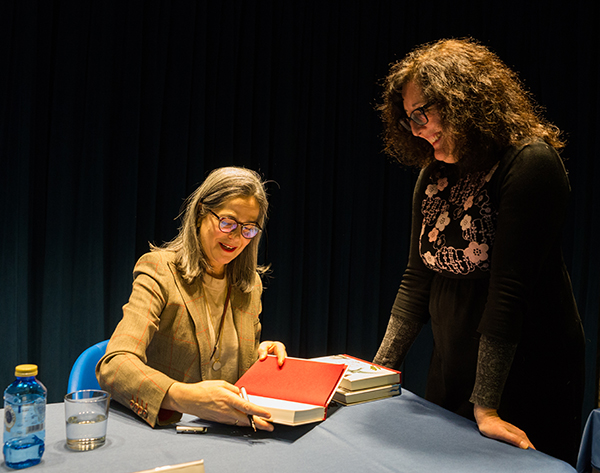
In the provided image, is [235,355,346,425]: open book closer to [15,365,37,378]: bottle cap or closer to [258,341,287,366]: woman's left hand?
[258,341,287,366]: woman's left hand

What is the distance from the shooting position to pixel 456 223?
1.47 m

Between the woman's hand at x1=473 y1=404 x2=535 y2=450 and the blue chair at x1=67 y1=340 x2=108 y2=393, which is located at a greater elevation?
the woman's hand at x1=473 y1=404 x2=535 y2=450

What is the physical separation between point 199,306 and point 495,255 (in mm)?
930

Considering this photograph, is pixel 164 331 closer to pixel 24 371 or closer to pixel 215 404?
pixel 215 404

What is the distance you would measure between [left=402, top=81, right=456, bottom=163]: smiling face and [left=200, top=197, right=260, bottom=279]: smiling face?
61 cm

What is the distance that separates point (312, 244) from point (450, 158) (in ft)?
7.31

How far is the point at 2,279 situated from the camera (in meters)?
2.67

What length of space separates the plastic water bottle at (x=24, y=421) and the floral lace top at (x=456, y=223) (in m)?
1.11

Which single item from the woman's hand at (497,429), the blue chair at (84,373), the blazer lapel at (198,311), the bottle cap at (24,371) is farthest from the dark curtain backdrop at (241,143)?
the woman's hand at (497,429)

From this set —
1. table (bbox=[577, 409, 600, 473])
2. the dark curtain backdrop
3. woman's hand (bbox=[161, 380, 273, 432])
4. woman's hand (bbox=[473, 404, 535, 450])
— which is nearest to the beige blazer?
woman's hand (bbox=[161, 380, 273, 432])

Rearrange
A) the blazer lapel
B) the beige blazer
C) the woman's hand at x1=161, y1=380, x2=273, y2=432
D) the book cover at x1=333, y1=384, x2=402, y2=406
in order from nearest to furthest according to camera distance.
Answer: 1. the woman's hand at x1=161, y1=380, x2=273, y2=432
2. the beige blazer
3. the book cover at x1=333, y1=384, x2=402, y2=406
4. the blazer lapel

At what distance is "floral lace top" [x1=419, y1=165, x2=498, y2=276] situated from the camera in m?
1.40

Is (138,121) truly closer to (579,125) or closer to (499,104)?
(499,104)

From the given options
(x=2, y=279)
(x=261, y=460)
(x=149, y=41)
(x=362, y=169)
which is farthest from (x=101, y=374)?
(x=362, y=169)
